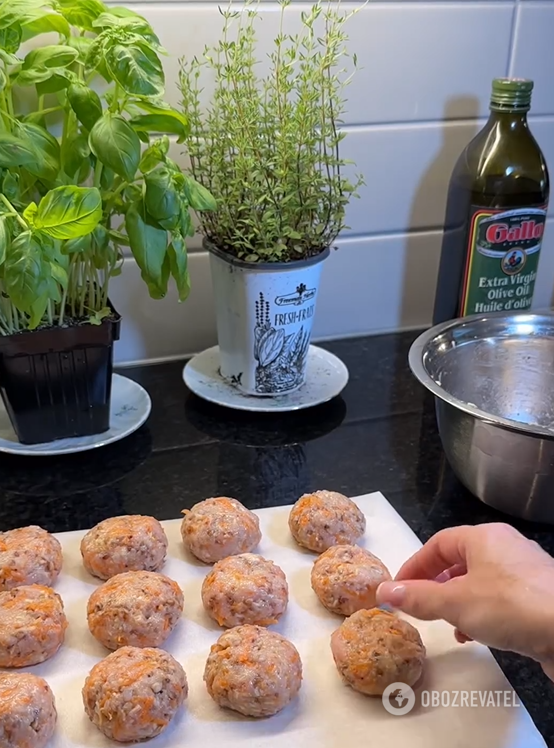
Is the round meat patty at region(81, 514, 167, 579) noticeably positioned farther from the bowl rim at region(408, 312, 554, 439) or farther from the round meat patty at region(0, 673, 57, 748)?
the bowl rim at region(408, 312, 554, 439)

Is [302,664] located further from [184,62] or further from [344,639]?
[184,62]

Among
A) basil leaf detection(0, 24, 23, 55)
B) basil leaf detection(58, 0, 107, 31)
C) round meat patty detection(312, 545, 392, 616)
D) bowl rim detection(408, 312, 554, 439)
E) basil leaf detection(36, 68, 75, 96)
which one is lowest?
round meat patty detection(312, 545, 392, 616)

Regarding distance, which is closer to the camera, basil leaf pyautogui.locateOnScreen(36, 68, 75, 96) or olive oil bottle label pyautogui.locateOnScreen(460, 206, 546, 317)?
basil leaf pyautogui.locateOnScreen(36, 68, 75, 96)

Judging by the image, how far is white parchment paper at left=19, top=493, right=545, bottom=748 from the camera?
55 cm

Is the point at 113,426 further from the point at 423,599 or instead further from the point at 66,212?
the point at 423,599

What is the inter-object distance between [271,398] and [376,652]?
42 cm

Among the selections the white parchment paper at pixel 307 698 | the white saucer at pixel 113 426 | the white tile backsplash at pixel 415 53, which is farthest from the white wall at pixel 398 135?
the white parchment paper at pixel 307 698

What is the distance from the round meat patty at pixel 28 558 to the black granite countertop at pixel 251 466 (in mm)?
65

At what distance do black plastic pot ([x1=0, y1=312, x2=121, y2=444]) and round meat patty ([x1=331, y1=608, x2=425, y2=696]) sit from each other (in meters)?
0.39

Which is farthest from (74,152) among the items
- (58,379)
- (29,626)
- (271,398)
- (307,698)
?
(307,698)

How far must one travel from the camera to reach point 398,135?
1.04 m

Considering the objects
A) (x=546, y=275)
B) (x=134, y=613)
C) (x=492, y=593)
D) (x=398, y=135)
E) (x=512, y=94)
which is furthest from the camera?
(x=546, y=275)

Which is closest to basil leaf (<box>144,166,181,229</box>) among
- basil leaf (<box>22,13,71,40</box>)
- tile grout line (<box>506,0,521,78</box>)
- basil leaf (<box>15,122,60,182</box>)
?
basil leaf (<box>15,122,60,182</box>)

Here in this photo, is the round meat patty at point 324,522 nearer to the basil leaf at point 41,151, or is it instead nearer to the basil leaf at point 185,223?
the basil leaf at point 185,223
